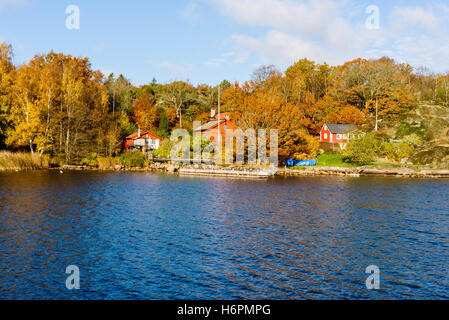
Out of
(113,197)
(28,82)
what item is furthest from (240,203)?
(28,82)

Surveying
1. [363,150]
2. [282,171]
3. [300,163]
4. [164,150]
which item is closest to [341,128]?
[363,150]

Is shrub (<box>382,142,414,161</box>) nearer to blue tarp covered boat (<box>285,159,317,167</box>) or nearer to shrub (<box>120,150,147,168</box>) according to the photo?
blue tarp covered boat (<box>285,159,317,167</box>)

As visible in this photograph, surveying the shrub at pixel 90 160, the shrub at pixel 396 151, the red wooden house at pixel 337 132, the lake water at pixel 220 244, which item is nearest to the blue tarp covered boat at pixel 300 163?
the shrub at pixel 396 151

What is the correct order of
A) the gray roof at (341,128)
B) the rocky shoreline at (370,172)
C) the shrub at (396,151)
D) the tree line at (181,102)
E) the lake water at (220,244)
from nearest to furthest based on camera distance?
the lake water at (220,244) < the rocky shoreline at (370,172) < the tree line at (181,102) < the shrub at (396,151) < the gray roof at (341,128)

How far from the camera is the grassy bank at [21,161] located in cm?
6996

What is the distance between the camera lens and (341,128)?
9800 cm

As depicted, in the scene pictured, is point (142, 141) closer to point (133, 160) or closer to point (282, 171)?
point (133, 160)

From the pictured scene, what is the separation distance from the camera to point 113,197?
141 ft

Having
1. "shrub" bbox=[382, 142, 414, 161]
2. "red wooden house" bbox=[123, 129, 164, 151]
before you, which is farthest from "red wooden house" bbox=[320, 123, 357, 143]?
"red wooden house" bbox=[123, 129, 164, 151]

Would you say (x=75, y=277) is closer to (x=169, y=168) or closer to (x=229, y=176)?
(x=229, y=176)

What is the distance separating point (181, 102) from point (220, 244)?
100706mm

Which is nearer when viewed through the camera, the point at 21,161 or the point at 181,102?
the point at 21,161

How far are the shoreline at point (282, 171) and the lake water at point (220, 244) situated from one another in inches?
963

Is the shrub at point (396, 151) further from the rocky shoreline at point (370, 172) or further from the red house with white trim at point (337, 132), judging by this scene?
the red house with white trim at point (337, 132)
